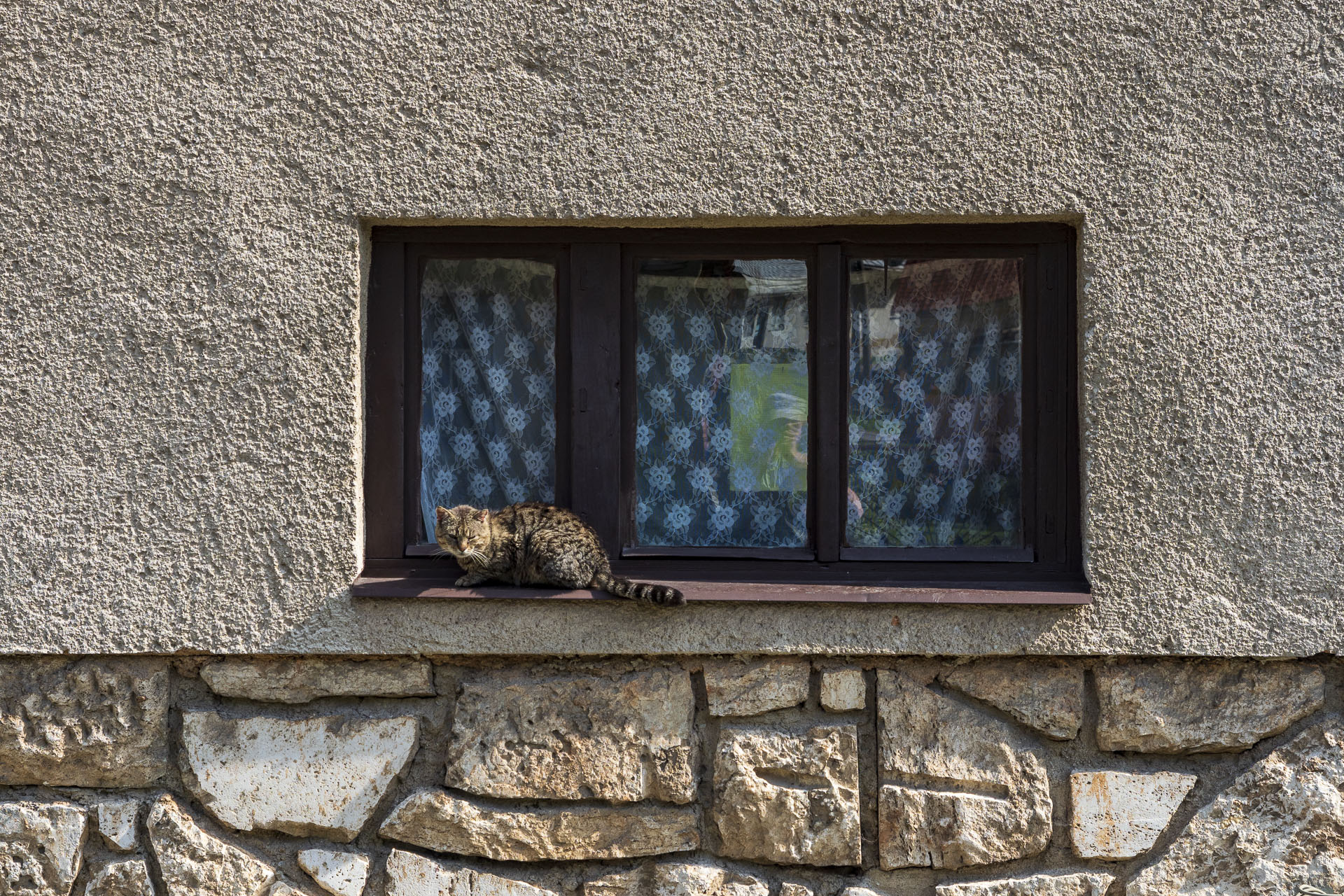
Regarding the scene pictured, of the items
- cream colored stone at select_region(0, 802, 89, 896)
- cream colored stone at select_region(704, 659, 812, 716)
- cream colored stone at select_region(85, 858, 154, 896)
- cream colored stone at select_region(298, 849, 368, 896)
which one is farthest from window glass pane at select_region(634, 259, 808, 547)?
cream colored stone at select_region(0, 802, 89, 896)

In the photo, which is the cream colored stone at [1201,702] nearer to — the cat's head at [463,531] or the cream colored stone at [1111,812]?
the cream colored stone at [1111,812]

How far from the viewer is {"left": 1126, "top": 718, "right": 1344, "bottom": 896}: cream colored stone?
8.82ft

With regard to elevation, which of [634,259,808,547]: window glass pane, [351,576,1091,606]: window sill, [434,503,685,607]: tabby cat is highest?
[634,259,808,547]: window glass pane

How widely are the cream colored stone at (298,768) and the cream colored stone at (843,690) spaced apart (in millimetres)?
1180

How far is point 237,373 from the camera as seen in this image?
110 inches

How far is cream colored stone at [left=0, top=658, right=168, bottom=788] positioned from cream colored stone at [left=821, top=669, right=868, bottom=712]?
1.90 m

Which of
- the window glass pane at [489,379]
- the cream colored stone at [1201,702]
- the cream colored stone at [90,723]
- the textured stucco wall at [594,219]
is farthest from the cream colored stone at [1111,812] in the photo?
the cream colored stone at [90,723]

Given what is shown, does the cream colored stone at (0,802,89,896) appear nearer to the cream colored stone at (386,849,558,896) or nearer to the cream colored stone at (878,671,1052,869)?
the cream colored stone at (386,849,558,896)

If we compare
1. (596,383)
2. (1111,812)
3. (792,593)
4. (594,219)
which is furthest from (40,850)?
(1111,812)

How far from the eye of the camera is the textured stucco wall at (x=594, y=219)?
8.81 ft

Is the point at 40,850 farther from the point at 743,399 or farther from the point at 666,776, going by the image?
the point at 743,399

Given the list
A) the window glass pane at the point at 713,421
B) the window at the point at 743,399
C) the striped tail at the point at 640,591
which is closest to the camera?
the striped tail at the point at 640,591

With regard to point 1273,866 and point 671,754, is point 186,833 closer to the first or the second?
point 671,754

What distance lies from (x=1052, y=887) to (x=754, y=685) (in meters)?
0.99
